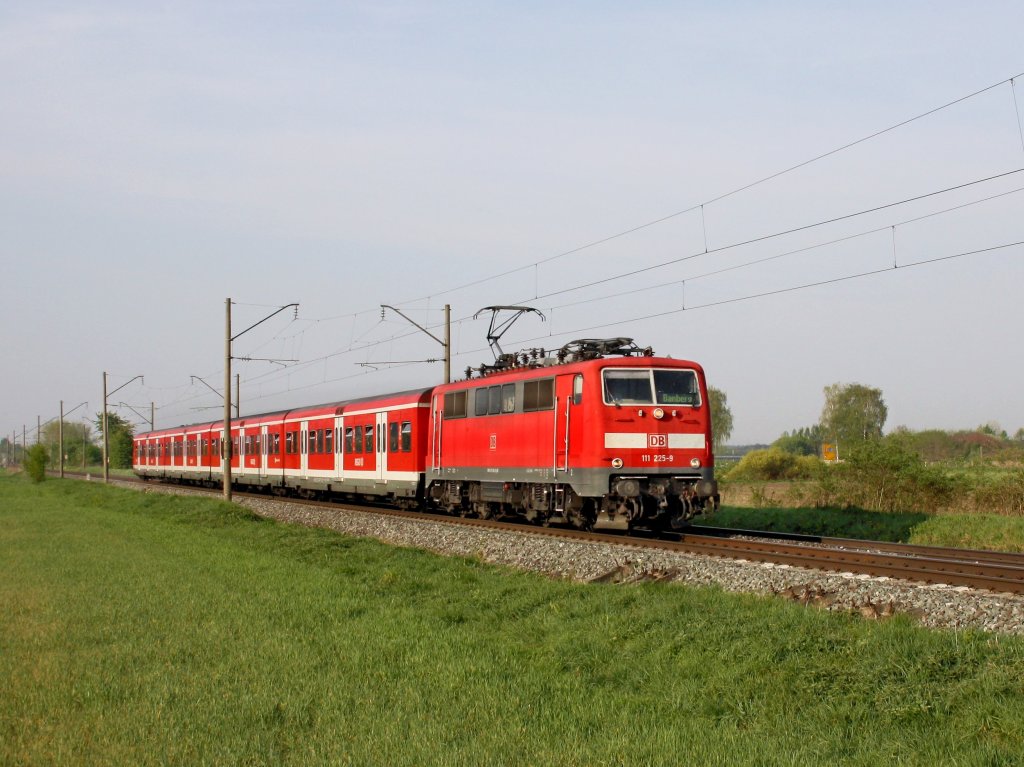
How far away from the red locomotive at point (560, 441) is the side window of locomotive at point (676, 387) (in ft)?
0.08

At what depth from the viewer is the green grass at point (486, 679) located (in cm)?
671

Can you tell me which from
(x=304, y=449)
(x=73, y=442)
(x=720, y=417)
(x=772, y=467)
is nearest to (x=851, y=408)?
(x=720, y=417)

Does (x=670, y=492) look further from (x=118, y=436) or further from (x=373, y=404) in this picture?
(x=118, y=436)

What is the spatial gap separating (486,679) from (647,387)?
1218 cm

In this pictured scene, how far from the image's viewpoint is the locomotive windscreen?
65.3ft

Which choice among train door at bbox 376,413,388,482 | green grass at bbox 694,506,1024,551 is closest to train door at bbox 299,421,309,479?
train door at bbox 376,413,388,482

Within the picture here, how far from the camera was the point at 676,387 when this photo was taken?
20484mm

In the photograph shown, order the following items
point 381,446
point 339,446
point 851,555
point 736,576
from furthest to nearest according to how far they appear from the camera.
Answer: point 339,446
point 381,446
point 851,555
point 736,576

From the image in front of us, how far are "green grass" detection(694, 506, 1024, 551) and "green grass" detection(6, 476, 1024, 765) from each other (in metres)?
10.9

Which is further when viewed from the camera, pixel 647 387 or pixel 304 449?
pixel 304 449

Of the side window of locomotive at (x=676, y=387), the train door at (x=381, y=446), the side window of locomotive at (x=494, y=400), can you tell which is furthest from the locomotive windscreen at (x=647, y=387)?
the train door at (x=381, y=446)

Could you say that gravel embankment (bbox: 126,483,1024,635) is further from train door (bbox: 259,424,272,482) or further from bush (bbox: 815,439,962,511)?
train door (bbox: 259,424,272,482)

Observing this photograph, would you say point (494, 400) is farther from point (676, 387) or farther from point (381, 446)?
point (381, 446)

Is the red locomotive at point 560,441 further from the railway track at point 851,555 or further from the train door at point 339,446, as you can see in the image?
the train door at point 339,446
